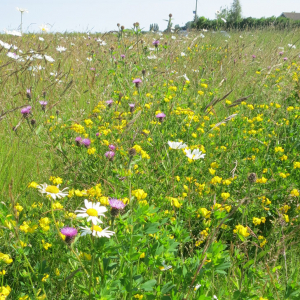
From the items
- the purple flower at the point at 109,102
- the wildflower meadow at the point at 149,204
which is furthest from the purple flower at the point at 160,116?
the purple flower at the point at 109,102

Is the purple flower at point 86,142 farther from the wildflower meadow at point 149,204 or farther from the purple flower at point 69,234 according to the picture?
the purple flower at point 69,234

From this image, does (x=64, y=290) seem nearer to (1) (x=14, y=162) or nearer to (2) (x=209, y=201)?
(2) (x=209, y=201)

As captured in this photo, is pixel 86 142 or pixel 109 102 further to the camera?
pixel 109 102

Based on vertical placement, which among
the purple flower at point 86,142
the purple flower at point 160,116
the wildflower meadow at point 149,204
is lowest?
the wildflower meadow at point 149,204

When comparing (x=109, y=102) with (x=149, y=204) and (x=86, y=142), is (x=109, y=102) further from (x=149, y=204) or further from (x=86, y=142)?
(x=149, y=204)

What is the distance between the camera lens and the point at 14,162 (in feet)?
6.87

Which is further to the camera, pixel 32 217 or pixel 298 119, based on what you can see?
pixel 298 119

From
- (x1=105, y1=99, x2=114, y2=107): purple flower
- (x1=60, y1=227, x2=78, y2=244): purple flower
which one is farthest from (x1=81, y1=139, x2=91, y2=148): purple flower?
(x1=60, y1=227, x2=78, y2=244): purple flower

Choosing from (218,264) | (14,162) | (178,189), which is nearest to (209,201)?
(178,189)

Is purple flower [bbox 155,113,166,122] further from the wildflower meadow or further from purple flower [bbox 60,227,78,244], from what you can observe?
purple flower [bbox 60,227,78,244]

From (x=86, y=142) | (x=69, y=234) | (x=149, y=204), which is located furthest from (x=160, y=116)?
(x=69, y=234)

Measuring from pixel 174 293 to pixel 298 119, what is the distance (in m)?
2.60

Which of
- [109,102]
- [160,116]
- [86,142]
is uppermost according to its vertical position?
[109,102]

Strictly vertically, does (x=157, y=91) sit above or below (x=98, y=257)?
above
